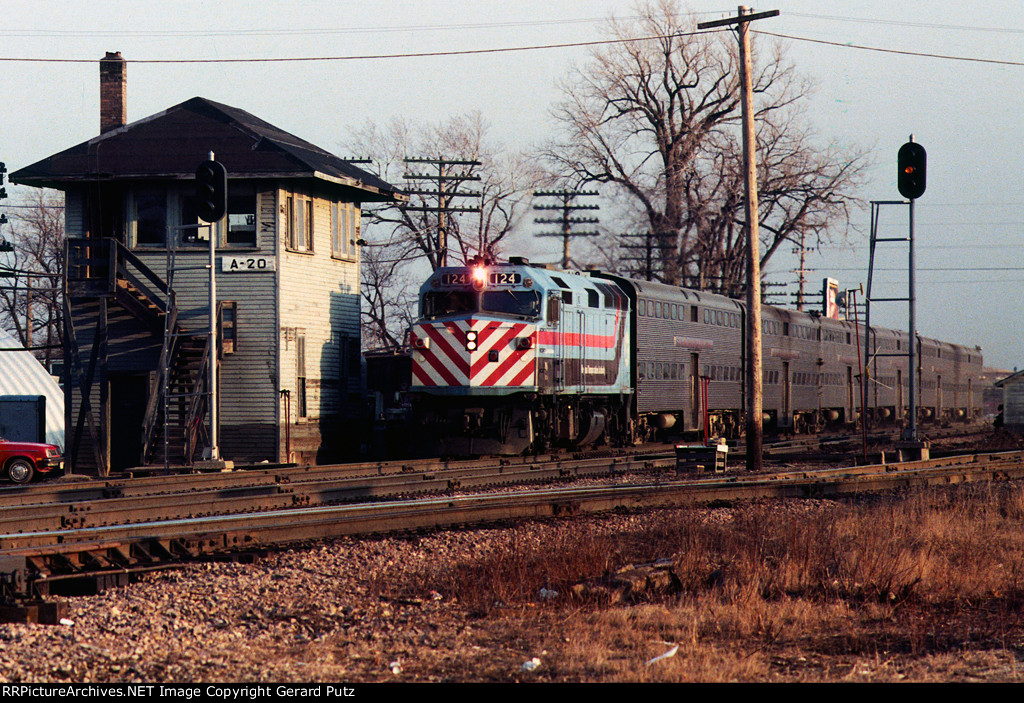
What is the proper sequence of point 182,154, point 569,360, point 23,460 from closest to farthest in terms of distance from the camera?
point 23,460 < point 569,360 < point 182,154

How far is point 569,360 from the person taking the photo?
25.7m

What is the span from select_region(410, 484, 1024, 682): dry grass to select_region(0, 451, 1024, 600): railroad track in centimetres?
89

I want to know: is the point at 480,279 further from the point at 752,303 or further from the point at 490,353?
the point at 752,303

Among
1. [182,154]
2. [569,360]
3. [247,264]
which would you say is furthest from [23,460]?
[569,360]

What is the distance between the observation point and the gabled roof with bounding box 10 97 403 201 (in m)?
28.7

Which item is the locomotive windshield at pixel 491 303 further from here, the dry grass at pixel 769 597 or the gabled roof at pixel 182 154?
the dry grass at pixel 769 597

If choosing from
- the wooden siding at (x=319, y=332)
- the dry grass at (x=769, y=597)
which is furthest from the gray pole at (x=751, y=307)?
the wooden siding at (x=319, y=332)

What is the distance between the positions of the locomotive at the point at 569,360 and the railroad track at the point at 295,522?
15.2 ft

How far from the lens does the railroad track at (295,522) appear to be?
9.76 meters

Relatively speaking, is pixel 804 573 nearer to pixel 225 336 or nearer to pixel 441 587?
pixel 441 587

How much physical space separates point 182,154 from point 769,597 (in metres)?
23.1

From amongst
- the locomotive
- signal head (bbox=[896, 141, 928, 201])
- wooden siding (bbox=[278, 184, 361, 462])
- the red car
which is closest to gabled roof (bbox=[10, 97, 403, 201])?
wooden siding (bbox=[278, 184, 361, 462])

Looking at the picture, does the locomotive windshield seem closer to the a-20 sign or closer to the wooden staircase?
the a-20 sign
